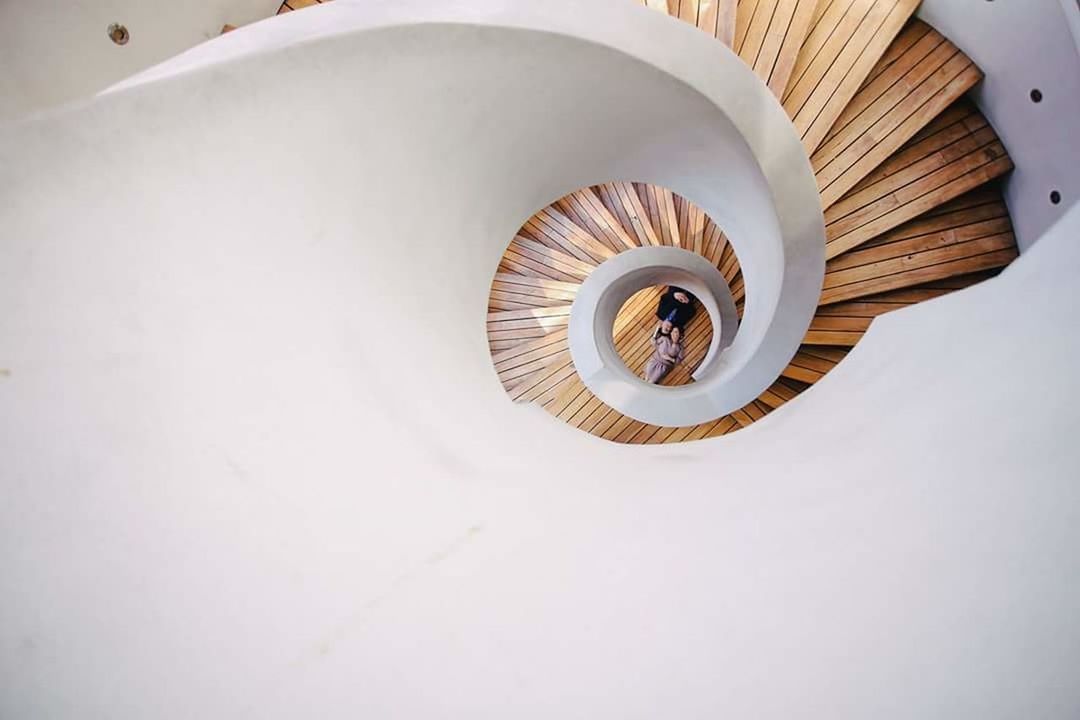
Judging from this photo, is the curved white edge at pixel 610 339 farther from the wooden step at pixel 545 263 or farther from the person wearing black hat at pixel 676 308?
the person wearing black hat at pixel 676 308

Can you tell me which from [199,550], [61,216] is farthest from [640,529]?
[61,216]

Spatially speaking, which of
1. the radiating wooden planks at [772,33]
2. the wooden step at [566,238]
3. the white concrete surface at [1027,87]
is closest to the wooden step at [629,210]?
the wooden step at [566,238]

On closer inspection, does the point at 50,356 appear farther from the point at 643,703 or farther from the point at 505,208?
the point at 505,208

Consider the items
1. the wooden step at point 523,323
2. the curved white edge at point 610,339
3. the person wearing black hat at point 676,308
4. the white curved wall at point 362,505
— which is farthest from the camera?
the person wearing black hat at point 676,308

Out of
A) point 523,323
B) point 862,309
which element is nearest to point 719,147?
→ point 862,309

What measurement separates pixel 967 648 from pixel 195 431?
1167 millimetres

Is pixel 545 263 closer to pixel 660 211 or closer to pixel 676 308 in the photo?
pixel 660 211

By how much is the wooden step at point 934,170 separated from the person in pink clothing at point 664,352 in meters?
3.41

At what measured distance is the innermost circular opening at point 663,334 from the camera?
23.0 feet

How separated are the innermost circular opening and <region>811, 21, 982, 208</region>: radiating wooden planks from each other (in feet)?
10.9

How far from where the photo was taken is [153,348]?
872 mm

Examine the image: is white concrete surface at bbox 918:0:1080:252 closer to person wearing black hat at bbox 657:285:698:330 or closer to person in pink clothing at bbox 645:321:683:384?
person wearing black hat at bbox 657:285:698:330

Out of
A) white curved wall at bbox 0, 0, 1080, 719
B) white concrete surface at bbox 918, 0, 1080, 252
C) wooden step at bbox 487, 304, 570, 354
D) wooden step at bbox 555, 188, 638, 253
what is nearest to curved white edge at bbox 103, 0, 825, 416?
white curved wall at bbox 0, 0, 1080, 719

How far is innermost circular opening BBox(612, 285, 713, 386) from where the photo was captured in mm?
7020
